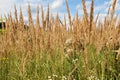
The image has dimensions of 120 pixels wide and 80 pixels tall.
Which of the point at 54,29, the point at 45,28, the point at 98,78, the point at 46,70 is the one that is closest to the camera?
the point at 98,78

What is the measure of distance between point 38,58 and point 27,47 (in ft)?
0.80

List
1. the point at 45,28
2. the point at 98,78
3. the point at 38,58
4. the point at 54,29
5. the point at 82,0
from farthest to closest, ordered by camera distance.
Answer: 1. the point at 54,29
2. the point at 45,28
3. the point at 38,58
4. the point at 98,78
5. the point at 82,0

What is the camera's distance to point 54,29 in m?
4.65

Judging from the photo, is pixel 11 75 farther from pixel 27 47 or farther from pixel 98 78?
A: pixel 98 78

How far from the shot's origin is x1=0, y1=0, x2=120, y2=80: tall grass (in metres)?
2.93

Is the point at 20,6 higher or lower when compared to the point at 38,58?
higher

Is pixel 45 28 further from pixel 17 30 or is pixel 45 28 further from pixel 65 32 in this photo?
pixel 17 30

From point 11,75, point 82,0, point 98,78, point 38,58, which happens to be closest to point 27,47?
point 38,58

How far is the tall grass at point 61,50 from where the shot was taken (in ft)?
9.62

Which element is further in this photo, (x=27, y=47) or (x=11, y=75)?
(x=27, y=47)

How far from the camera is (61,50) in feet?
11.0

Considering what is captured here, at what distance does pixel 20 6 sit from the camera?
14.5 ft

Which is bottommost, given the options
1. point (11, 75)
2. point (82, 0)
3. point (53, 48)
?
point (11, 75)

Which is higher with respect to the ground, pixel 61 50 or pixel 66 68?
pixel 61 50
